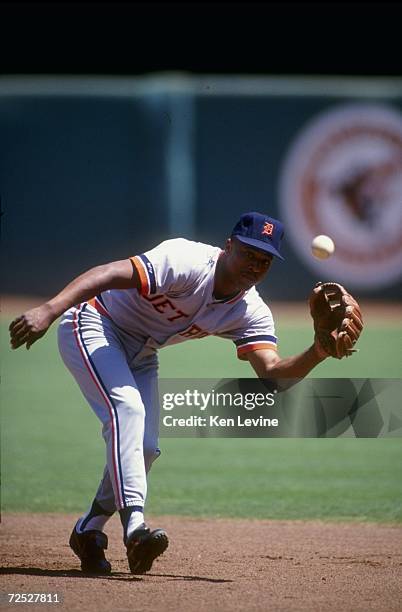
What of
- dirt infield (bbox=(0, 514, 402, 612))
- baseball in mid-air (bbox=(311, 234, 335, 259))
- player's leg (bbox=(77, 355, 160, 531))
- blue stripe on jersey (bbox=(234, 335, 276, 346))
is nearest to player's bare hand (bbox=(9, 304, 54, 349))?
player's leg (bbox=(77, 355, 160, 531))

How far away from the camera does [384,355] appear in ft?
35.1

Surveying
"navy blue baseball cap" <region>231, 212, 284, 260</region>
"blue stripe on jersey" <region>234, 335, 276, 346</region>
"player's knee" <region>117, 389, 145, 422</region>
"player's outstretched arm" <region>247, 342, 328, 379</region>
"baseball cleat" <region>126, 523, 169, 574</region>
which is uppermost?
"navy blue baseball cap" <region>231, 212, 284, 260</region>

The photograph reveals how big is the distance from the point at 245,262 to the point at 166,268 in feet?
1.04

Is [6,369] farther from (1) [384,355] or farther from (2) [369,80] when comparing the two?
(2) [369,80]

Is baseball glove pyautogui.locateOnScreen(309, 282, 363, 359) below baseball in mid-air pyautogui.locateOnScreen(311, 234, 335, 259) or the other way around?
below

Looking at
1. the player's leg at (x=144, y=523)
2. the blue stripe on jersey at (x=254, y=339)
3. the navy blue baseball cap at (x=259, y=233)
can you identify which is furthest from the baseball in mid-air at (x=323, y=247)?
the player's leg at (x=144, y=523)

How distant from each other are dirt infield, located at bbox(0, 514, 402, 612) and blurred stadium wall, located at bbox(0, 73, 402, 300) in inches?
361

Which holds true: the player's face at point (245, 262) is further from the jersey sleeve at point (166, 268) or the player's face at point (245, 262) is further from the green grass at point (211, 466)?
the green grass at point (211, 466)

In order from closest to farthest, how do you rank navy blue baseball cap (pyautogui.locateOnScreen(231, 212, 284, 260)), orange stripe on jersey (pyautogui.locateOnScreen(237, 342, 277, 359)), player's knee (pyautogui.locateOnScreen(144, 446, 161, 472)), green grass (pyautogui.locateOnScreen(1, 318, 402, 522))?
navy blue baseball cap (pyautogui.locateOnScreen(231, 212, 284, 260))
player's knee (pyautogui.locateOnScreen(144, 446, 161, 472))
orange stripe on jersey (pyautogui.locateOnScreen(237, 342, 277, 359))
green grass (pyautogui.locateOnScreen(1, 318, 402, 522))

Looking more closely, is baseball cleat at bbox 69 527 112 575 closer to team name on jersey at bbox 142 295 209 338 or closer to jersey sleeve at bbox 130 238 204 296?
team name on jersey at bbox 142 295 209 338

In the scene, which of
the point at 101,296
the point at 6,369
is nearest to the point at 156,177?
the point at 6,369

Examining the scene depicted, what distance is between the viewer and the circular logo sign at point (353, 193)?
1439 cm

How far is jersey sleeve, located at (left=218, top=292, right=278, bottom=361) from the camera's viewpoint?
4.21m

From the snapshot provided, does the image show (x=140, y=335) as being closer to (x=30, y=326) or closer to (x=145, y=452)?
(x=145, y=452)
